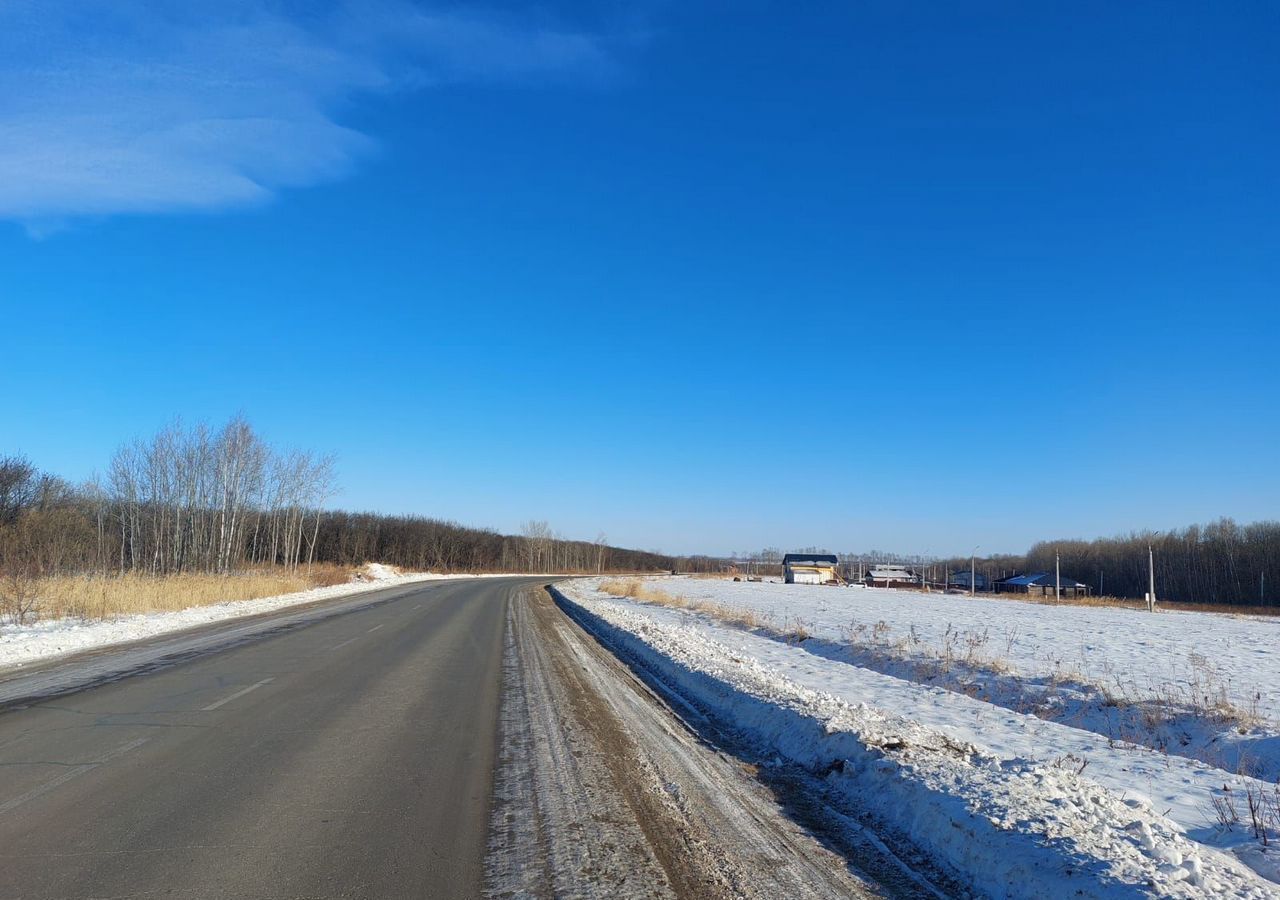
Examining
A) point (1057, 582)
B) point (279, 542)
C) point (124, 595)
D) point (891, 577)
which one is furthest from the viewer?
point (891, 577)

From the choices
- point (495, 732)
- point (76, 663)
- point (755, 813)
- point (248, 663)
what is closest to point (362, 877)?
point (755, 813)

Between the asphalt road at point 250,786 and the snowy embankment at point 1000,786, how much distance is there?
10.3 feet

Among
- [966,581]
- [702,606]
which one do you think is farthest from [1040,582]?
[702,606]

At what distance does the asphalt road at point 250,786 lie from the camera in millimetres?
4523

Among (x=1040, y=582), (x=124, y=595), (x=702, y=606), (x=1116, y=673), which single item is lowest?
(x=1040, y=582)

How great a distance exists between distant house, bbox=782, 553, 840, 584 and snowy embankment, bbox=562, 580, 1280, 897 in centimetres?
7964

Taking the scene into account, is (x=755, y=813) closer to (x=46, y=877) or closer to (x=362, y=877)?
(x=362, y=877)

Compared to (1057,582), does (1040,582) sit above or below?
below

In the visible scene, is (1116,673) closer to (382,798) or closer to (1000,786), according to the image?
(1000,786)

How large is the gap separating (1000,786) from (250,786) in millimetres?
6057

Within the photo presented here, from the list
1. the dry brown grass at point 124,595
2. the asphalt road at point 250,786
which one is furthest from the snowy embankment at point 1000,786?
the dry brown grass at point 124,595

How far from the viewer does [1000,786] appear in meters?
5.99

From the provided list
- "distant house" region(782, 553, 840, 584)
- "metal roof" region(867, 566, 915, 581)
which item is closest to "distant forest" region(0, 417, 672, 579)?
"distant house" region(782, 553, 840, 584)

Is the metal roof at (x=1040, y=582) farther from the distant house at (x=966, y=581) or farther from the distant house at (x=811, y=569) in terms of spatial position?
the distant house at (x=811, y=569)
